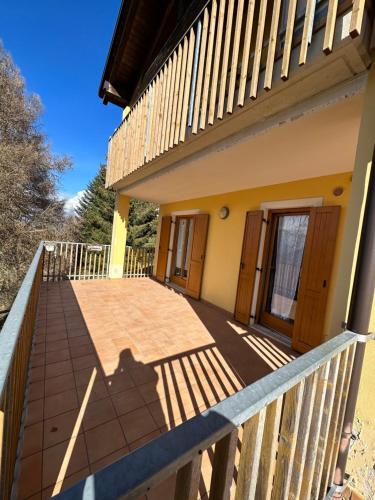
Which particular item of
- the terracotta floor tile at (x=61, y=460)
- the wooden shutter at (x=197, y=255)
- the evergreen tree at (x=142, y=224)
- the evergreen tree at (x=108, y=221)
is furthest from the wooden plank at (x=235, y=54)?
the evergreen tree at (x=142, y=224)

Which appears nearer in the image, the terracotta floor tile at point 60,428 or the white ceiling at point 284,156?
the terracotta floor tile at point 60,428

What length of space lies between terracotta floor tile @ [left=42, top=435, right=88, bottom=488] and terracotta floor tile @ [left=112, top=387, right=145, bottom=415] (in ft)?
1.25

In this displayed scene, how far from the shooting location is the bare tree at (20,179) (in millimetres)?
8453

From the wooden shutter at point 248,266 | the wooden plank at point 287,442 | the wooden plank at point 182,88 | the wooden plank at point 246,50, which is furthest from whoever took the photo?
the wooden shutter at point 248,266

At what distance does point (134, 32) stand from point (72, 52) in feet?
18.4

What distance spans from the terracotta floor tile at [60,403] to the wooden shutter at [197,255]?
372 cm

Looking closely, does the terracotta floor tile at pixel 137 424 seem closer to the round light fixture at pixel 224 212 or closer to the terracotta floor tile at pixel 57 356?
the terracotta floor tile at pixel 57 356

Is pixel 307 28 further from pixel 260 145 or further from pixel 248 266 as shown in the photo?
pixel 248 266

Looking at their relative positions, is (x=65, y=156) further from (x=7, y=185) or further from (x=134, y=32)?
(x=134, y=32)

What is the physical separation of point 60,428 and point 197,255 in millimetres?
4346

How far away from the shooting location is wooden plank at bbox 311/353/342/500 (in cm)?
120

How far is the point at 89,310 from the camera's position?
13.6 feet

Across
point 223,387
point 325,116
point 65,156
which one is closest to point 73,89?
point 65,156

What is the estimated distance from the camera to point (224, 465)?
2.24 feet
